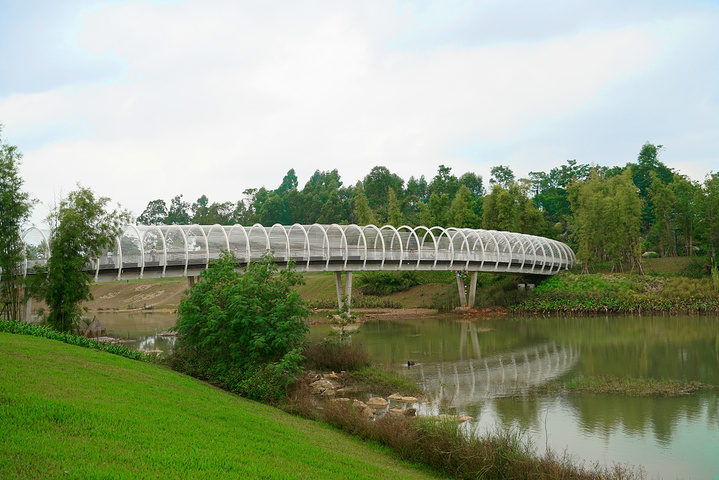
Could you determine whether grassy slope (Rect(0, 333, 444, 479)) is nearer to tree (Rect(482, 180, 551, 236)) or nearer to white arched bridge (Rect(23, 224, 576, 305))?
white arched bridge (Rect(23, 224, 576, 305))

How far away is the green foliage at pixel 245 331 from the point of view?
59.3ft

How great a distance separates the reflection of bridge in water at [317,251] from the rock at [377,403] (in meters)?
Answer: 11.5

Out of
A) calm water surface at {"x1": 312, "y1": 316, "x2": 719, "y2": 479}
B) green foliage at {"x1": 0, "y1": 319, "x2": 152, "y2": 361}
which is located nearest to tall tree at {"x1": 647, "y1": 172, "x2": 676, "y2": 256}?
calm water surface at {"x1": 312, "y1": 316, "x2": 719, "y2": 479}

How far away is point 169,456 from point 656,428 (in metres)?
13.8

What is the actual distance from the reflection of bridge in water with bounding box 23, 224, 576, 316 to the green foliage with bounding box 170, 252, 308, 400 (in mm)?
6482

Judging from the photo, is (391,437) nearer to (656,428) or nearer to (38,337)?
(656,428)

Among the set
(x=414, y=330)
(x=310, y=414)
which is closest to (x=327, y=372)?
(x=310, y=414)

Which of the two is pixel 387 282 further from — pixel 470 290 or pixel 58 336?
pixel 58 336

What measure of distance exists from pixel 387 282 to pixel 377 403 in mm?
48666

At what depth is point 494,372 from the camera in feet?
80.7

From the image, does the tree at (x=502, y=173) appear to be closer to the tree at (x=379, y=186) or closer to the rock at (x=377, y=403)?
the tree at (x=379, y=186)

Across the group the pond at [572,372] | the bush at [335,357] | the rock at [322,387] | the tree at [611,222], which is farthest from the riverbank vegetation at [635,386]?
the tree at [611,222]

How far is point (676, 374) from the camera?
22.3 meters

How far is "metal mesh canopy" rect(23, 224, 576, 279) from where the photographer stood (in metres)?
33.3
